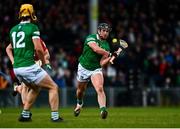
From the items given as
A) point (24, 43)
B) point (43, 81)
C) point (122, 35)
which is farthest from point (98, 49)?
point (122, 35)

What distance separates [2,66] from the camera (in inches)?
1362

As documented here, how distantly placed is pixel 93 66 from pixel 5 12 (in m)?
18.2

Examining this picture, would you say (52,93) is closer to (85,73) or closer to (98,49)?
(98,49)

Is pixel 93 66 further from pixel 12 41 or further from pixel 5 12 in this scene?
pixel 5 12

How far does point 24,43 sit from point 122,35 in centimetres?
2029

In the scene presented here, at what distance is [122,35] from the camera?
37.4 meters

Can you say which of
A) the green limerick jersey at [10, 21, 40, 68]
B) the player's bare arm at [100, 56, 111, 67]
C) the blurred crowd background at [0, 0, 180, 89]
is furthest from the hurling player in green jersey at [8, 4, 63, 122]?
the blurred crowd background at [0, 0, 180, 89]

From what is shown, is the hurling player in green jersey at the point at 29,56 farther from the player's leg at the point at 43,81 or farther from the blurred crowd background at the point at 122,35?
the blurred crowd background at the point at 122,35

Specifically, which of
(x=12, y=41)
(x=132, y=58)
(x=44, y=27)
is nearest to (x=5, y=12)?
(x=44, y=27)

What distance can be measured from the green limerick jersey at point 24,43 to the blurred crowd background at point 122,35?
15825 millimetres

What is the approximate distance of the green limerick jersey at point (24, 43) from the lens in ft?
57.0

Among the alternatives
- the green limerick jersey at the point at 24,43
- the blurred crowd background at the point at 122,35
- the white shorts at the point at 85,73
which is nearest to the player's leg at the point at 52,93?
the green limerick jersey at the point at 24,43

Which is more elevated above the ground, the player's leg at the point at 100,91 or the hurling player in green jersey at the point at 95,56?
the hurling player in green jersey at the point at 95,56

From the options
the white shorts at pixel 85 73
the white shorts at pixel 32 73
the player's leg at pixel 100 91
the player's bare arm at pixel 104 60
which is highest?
the player's bare arm at pixel 104 60
